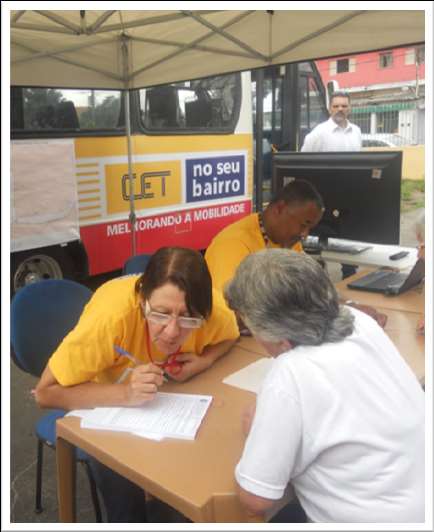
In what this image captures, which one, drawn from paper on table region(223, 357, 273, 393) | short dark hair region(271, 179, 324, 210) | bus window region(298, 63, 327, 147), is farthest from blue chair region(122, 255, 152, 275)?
bus window region(298, 63, 327, 147)

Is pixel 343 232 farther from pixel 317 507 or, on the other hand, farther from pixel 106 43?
pixel 106 43

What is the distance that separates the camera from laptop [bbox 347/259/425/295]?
2.71m

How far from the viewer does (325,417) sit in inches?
43.2

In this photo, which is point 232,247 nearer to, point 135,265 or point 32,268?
point 135,265

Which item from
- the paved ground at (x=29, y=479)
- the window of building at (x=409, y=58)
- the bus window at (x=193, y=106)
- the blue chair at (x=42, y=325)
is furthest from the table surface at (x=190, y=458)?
the window of building at (x=409, y=58)

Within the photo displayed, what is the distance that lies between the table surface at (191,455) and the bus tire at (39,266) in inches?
112

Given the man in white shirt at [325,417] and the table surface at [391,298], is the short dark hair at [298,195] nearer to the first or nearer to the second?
the table surface at [391,298]

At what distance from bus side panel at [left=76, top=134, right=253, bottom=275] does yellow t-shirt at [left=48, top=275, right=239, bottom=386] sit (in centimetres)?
283

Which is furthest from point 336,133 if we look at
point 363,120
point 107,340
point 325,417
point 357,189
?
point 363,120

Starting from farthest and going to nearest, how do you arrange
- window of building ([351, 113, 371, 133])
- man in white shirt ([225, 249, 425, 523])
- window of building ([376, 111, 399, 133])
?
window of building ([376, 111, 399, 133]) < window of building ([351, 113, 371, 133]) < man in white shirt ([225, 249, 425, 523])

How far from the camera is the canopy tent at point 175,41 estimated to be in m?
3.08

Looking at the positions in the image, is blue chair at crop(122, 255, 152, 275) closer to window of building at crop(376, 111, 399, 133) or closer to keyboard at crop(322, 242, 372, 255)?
keyboard at crop(322, 242, 372, 255)

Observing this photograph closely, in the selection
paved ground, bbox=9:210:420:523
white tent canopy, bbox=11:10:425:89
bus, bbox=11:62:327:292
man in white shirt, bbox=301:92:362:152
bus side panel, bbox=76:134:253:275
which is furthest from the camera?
man in white shirt, bbox=301:92:362:152

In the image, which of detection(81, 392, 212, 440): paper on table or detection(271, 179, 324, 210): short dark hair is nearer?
detection(81, 392, 212, 440): paper on table
